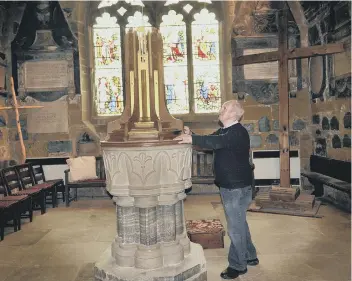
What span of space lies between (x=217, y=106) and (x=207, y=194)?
176cm

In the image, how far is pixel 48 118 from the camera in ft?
23.7

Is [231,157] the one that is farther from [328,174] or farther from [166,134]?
[328,174]

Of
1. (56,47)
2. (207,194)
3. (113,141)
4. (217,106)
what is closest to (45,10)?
(56,47)

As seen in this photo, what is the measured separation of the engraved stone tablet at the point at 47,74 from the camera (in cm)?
721

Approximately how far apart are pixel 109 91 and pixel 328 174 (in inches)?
170

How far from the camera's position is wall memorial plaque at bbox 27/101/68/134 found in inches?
285

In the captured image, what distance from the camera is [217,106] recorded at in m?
7.62

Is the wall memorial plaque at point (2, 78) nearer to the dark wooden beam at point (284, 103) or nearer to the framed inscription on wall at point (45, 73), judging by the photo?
the framed inscription on wall at point (45, 73)

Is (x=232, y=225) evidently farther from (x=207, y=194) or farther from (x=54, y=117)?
(x=54, y=117)

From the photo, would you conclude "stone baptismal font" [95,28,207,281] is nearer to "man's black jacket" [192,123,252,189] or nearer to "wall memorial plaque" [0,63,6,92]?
"man's black jacket" [192,123,252,189]

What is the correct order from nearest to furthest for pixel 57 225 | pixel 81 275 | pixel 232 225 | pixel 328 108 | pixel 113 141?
pixel 113 141 → pixel 232 225 → pixel 81 275 → pixel 57 225 → pixel 328 108

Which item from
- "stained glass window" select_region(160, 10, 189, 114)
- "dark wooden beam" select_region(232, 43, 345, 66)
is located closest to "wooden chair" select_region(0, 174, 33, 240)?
"stained glass window" select_region(160, 10, 189, 114)

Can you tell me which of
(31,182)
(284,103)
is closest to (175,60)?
(284,103)

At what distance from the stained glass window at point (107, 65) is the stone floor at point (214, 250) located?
8.03 feet
